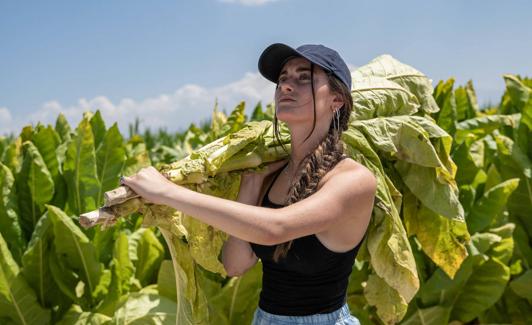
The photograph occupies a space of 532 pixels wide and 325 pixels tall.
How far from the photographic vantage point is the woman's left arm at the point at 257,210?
189 cm

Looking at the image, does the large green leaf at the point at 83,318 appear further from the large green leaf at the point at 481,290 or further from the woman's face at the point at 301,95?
the large green leaf at the point at 481,290

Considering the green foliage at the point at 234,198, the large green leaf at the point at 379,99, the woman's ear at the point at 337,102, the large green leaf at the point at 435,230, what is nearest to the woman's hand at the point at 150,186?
the green foliage at the point at 234,198

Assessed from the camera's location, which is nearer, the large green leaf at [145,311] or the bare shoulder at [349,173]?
the bare shoulder at [349,173]

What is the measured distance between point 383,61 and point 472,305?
202cm

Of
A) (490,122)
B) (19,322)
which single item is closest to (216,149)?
(19,322)

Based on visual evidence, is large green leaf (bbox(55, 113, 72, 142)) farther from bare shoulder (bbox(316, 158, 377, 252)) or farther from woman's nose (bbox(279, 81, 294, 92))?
bare shoulder (bbox(316, 158, 377, 252))

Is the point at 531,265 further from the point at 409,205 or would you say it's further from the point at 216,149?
the point at 216,149

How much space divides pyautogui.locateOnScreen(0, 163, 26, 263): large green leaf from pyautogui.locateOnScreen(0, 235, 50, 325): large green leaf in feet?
0.57

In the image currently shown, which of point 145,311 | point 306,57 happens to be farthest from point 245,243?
point 145,311

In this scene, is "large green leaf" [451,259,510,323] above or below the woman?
below

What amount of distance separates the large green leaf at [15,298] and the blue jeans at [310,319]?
1.77 meters

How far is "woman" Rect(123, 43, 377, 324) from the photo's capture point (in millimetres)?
2064

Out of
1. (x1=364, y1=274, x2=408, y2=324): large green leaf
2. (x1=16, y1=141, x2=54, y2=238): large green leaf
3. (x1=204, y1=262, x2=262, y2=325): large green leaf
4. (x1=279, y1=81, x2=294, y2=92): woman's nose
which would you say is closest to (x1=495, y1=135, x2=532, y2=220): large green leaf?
(x1=204, y1=262, x2=262, y2=325): large green leaf

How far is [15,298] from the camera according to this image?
3.59 meters
